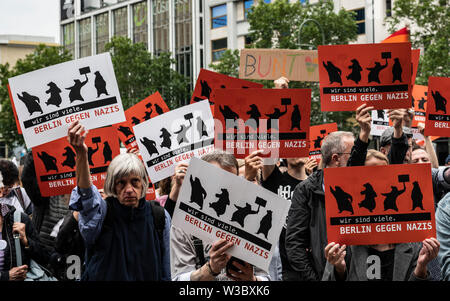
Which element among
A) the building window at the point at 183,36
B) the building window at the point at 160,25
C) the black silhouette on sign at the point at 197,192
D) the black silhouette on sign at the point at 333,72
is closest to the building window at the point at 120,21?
the building window at the point at 160,25

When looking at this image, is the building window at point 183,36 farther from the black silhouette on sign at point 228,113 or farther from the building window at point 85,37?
the black silhouette on sign at point 228,113

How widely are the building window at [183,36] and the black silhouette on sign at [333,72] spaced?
47.8 meters

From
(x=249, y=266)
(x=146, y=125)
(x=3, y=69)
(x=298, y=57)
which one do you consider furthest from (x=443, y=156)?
(x=249, y=266)

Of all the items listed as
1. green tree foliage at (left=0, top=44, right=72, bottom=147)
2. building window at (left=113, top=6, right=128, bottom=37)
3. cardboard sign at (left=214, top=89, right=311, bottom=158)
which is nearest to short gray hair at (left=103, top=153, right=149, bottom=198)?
cardboard sign at (left=214, top=89, right=311, bottom=158)

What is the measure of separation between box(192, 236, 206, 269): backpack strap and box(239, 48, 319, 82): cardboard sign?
4396 mm

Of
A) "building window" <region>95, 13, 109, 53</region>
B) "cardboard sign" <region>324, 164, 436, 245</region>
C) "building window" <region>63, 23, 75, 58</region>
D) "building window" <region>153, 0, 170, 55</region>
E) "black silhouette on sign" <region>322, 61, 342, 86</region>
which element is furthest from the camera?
"building window" <region>63, 23, 75, 58</region>

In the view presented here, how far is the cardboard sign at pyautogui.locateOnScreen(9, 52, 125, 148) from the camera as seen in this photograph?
5.12 m

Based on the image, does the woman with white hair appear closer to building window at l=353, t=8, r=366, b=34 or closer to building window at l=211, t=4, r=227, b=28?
building window at l=353, t=8, r=366, b=34

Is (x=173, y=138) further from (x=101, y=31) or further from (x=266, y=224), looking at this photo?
(x=101, y=31)

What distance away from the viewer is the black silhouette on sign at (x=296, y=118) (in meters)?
5.35

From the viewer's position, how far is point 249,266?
3580 millimetres

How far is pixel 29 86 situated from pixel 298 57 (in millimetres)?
3729

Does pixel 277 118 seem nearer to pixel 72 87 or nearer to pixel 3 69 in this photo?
pixel 72 87

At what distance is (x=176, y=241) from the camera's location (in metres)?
3.81
